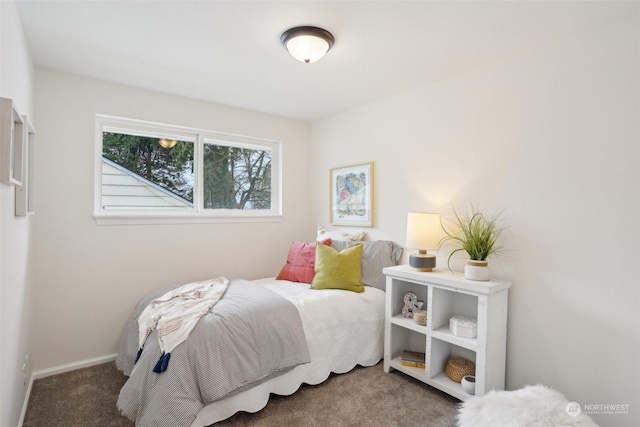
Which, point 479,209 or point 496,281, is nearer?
point 496,281

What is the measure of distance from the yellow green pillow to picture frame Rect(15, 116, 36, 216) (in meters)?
2.01

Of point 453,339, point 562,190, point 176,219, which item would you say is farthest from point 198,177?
point 562,190

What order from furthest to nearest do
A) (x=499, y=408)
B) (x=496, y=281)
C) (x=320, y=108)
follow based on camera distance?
(x=320, y=108)
(x=496, y=281)
(x=499, y=408)

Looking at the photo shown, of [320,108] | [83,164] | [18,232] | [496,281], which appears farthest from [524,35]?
[83,164]

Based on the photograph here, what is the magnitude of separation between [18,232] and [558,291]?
322cm

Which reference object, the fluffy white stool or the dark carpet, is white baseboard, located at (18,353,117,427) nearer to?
the dark carpet

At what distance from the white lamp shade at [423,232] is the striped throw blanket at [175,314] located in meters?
1.52

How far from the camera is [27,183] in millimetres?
1865

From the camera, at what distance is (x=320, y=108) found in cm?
351

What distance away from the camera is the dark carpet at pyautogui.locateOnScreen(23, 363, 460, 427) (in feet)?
6.47

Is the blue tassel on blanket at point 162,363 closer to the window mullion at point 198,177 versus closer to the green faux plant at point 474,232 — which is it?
the window mullion at point 198,177

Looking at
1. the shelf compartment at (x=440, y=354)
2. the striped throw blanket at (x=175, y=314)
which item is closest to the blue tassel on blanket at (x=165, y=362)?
the striped throw blanket at (x=175, y=314)

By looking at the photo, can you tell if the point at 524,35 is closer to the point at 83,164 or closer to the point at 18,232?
the point at 18,232

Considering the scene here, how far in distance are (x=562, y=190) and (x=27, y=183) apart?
3.22m
